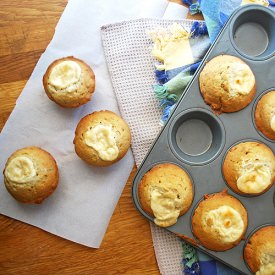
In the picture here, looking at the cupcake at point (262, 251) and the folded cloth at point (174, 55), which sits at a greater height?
the folded cloth at point (174, 55)

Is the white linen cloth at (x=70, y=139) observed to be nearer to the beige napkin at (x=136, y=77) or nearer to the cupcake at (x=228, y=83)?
the beige napkin at (x=136, y=77)

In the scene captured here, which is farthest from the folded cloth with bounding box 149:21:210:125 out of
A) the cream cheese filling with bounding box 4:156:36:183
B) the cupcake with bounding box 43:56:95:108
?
the cream cheese filling with bounding box 4:156:36:183

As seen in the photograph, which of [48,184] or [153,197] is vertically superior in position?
[153,197]

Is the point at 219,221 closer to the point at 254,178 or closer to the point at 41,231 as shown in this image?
the point at 254,178

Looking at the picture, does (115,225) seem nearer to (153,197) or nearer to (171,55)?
(153,197)

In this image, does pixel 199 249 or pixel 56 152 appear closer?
pixel 199 249

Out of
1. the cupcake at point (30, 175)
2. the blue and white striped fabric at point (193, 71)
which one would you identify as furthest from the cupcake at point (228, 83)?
the cupcake at point (30, 175)

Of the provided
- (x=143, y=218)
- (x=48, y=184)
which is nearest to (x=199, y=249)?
(x=143, y=218)
